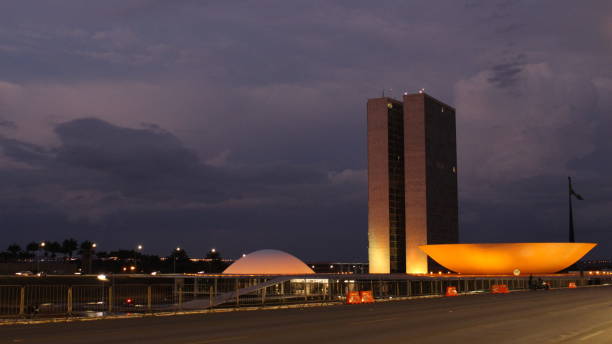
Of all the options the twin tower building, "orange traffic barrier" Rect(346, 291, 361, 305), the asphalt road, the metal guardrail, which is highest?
the twin tower building

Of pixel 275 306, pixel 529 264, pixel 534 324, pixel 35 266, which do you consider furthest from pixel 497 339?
pixel 35 266

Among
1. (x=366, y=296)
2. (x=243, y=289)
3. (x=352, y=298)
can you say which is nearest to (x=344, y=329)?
(x=352, y=298)

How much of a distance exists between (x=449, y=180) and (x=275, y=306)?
9942cm

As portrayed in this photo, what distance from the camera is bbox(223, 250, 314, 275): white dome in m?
Answer: 94.1

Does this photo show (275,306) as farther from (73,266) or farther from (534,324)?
(73,266)

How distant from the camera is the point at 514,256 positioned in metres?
81.6

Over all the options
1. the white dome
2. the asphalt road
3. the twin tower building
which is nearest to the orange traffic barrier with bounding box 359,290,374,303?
the asphalt road

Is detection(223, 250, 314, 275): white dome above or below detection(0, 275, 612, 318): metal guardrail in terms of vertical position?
above

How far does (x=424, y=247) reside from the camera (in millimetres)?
91125

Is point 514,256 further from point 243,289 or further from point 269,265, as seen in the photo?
point 243,289

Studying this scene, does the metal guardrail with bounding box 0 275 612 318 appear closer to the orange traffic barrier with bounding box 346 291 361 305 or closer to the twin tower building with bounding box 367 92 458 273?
the orange traffic barrier with bounding box 346 291 361 305

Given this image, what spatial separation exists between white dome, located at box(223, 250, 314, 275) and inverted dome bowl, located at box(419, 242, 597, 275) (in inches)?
834

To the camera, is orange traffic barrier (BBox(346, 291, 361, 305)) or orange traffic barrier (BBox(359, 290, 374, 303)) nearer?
orange traffic barrier (BBox(346, 291, 361, 305))

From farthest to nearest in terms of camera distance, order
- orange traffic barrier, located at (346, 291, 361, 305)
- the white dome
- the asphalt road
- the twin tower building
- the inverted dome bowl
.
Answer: the twin tower building → the white dome → the inverted dome bowl → orange traffic barrier, located at (346, 291, 361, 305) → the asphalt road
